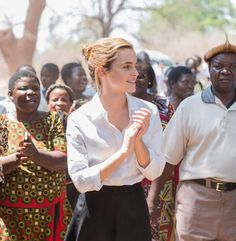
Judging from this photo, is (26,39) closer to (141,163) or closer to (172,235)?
(172,235)

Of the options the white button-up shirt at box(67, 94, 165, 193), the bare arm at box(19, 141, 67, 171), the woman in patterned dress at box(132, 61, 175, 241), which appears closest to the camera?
the white button-up shirt at box(67, 94, 165, 193)

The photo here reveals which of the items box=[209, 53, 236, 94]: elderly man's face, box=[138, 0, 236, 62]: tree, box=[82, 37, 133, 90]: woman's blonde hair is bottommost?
box=[209, 53, 236, 94]: elderly man's face

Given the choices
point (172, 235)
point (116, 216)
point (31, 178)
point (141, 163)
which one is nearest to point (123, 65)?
point (141, 163)

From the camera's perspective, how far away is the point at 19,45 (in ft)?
53.9

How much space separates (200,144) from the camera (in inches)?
219

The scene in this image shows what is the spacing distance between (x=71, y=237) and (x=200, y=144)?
137cm

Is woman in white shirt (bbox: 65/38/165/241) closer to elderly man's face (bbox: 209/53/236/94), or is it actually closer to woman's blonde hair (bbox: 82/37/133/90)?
woman's blonde hair (bbox: 82/37/133/90)

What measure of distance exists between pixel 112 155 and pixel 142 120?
0.29m

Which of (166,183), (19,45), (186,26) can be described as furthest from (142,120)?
(186,26)

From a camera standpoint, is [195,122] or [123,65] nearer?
[123,65]

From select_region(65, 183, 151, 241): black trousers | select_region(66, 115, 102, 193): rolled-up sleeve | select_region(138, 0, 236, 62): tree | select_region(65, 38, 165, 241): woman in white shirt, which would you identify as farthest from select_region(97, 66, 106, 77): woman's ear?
select_region(138, 0, 236, 62): tree

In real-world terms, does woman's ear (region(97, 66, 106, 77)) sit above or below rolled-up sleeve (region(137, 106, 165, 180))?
above

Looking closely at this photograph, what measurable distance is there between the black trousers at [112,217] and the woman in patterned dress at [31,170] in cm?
85

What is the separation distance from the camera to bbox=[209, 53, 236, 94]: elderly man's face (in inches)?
220
